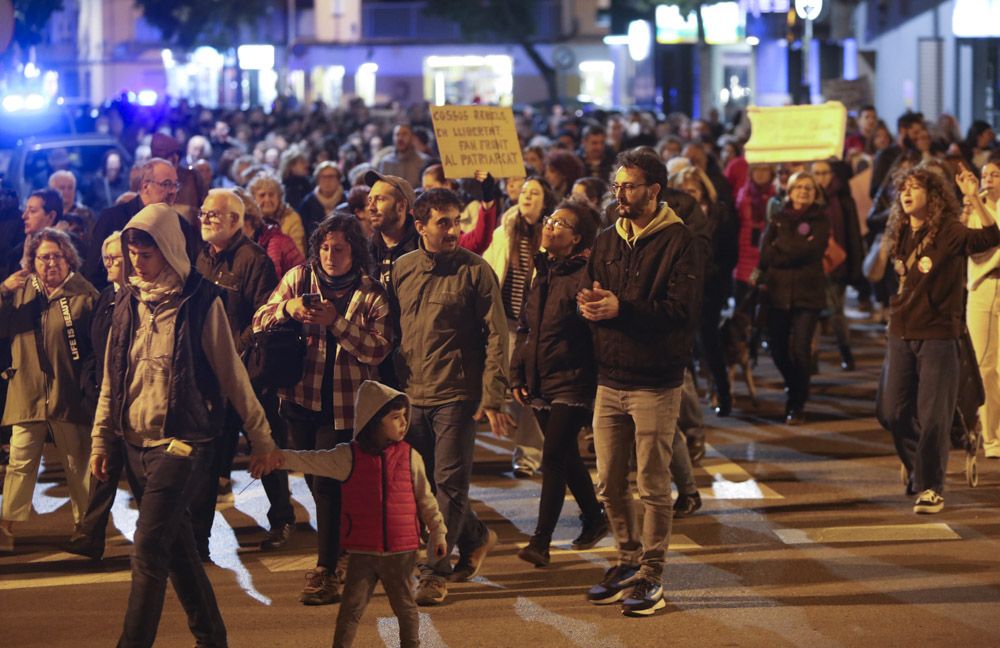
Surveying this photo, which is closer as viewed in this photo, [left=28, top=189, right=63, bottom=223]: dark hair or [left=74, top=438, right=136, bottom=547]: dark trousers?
[left=74, top=438, right=136, bottom=547]: dark trousers

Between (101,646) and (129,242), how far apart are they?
188 cm

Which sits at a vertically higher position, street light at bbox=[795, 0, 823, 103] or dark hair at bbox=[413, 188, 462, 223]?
street light at bbox=[795, 0, 823, 103]

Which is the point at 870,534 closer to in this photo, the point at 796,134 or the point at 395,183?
the point at 395,183

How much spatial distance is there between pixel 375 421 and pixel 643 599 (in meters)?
1.76

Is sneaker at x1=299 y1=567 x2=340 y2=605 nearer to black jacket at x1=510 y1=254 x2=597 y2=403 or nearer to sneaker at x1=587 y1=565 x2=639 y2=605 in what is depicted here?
sneaker at x1=587 y1=565 x2=639 y2=605

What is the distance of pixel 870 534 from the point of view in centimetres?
938

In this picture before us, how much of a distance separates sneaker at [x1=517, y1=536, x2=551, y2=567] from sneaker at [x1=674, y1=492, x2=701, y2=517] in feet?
4.53

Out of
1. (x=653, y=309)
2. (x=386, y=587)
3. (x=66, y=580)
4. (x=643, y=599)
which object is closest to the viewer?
(x=386, y=587)

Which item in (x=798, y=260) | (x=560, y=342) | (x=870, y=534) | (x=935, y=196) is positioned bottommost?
(x=870, y=534)

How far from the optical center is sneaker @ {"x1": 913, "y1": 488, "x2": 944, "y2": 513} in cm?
979

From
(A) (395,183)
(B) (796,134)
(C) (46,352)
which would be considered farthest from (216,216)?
(B) (796,134)

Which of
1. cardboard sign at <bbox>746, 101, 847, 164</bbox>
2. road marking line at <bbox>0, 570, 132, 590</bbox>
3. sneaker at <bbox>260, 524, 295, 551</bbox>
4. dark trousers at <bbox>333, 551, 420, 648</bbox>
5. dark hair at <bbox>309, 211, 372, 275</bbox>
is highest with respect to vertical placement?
cardboard sign at <bbox>746, 101, 847, 164</bbox>

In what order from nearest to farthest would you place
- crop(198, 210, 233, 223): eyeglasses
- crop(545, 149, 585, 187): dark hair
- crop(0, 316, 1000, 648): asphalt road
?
crop(0, 316, 1000, 648): asphalt road → crop(198, 210, 233, 223): eyeglasses → crop(545, 149, 585, 187): dark hair

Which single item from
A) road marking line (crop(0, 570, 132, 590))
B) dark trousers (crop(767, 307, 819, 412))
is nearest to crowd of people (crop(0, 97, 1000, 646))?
road marking line (crop(0, 570, 132, 590))
